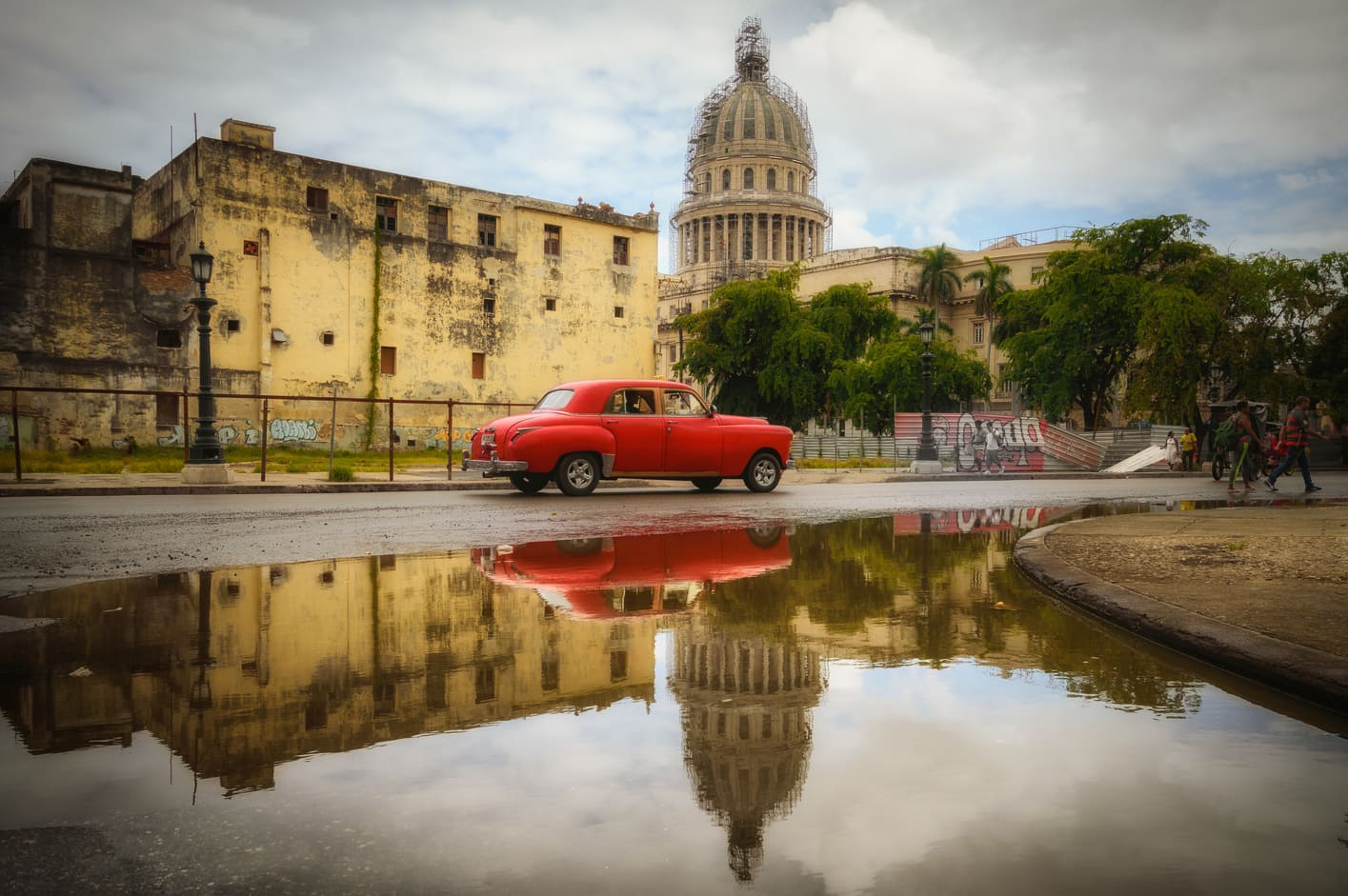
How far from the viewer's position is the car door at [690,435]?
594 inches

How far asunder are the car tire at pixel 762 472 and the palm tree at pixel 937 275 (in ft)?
214

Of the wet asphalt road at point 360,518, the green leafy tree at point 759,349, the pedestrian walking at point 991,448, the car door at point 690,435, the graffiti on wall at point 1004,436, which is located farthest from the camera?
the green leafy tree at point 759,349

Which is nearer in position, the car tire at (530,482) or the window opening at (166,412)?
the car tire at (530,482)

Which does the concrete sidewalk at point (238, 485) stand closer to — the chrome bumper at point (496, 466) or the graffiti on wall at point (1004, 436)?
the chrome bumper at point (496, 466)

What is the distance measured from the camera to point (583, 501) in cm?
1355

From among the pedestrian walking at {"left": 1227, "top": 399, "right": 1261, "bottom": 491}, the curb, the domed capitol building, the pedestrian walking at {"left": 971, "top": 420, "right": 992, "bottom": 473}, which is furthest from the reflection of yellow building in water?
the domed capitol building

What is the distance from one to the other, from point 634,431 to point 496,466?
207 cm

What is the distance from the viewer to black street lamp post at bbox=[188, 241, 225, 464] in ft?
56.5

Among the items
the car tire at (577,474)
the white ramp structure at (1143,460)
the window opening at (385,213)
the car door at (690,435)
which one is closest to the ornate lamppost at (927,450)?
the white ramp structure at (1143,460)

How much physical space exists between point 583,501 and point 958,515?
488 centimetres

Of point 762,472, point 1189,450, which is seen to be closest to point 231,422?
point 762,472

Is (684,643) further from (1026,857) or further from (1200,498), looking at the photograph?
(1200,498)

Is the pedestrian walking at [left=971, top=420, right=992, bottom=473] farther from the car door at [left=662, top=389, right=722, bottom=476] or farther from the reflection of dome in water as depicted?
the reflection of dome in water

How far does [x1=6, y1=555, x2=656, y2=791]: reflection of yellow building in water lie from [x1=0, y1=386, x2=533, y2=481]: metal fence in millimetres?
23743
